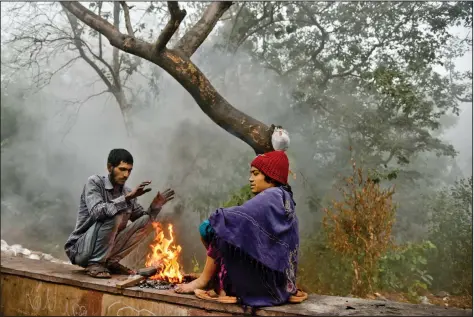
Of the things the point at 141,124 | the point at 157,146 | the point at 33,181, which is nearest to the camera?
the point at 157,146

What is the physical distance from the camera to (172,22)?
482 centimetres

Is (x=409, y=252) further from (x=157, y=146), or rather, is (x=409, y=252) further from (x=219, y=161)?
(x=157, y=146)

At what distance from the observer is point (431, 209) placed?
9148 millimetres

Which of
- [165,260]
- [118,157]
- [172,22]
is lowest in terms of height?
[165,260]

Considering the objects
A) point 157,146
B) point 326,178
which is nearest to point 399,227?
point 326,178

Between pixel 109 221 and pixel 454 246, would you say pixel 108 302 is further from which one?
pixel 454 246

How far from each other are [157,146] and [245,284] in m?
8.61

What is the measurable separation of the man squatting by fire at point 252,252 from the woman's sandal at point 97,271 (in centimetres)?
105

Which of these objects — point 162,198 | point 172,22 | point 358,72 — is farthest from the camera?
point 358,72

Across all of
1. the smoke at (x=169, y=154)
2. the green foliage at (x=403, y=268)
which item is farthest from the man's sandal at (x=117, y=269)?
the smoke at (x=169, y=154)

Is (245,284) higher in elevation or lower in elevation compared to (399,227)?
lower

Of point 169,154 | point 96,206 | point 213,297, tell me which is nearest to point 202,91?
point 96,206

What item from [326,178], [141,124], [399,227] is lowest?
[399,227]

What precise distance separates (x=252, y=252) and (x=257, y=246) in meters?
0.06
